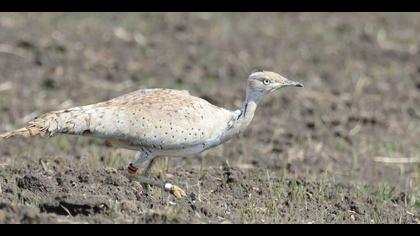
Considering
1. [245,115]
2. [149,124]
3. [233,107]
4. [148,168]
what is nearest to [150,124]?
[149,124]

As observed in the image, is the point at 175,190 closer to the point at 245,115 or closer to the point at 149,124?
the point at 149,124

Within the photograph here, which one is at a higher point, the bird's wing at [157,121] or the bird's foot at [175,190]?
the bird's wing at [157,121]

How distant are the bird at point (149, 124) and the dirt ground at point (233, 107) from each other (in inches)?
17.2

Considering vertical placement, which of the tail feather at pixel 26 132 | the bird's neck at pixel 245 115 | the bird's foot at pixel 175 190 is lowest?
the bird's foot at pixel 175 190

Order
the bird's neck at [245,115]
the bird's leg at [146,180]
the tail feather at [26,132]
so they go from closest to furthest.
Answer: the tail feather at [26,132], the bird's leg at [146,180], the bird's neck at [245,115]

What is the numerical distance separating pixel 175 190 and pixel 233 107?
5.39m

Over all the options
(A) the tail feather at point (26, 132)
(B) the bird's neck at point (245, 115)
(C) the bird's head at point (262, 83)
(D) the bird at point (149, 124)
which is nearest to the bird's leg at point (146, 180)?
(D) the bird at point (149, 124)

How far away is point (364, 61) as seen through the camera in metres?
16.7

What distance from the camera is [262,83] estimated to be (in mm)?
9078

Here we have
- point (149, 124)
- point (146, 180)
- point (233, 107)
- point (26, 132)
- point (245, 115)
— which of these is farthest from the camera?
point (233, 107)

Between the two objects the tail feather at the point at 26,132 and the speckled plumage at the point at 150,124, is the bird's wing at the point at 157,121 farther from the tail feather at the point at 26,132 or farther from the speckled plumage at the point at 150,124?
the tail feather at the point at 26,132

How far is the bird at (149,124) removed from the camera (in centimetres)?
822

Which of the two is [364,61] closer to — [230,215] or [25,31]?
[25,31]
